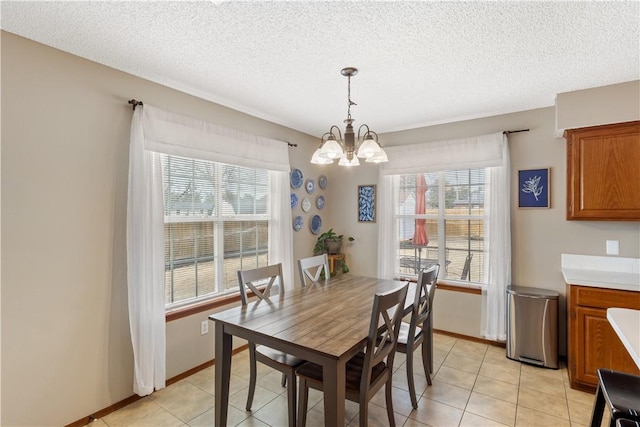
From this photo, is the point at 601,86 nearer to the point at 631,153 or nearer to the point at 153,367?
the point at 631,153

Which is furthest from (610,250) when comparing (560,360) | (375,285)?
(375,285)

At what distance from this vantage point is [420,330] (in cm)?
Result: 248

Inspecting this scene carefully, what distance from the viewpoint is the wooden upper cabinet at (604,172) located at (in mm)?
2476

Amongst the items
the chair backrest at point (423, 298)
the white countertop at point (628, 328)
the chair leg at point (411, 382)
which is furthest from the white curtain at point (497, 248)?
the white countertop at point (628, 328)

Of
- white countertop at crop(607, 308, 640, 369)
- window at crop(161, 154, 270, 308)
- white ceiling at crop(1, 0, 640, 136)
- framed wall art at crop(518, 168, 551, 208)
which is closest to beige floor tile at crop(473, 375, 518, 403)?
white countertop at crop(607, 308, 640, 369)

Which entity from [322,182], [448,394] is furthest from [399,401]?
[322,182]

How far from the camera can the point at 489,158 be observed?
3.20 m

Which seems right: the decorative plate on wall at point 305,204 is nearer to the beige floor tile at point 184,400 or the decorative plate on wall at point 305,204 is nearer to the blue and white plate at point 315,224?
the blue and white plate at point 315,224

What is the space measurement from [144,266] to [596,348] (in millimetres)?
3428

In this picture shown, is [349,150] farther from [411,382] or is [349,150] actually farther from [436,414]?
[436,414]

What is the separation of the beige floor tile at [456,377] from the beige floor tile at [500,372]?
147mm

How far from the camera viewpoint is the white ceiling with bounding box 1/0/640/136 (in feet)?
5.20

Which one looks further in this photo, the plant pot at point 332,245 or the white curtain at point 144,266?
the plant pot at point 332,245

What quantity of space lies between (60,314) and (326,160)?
1.97m
